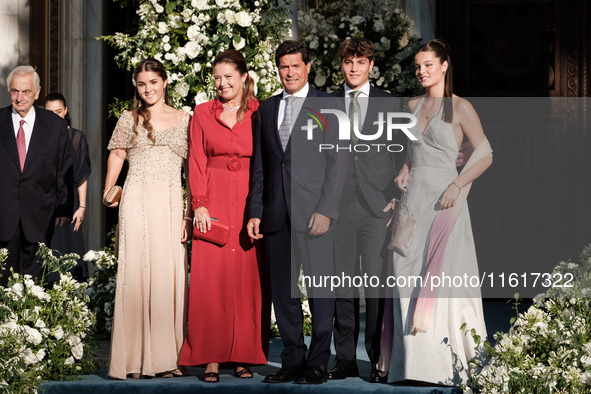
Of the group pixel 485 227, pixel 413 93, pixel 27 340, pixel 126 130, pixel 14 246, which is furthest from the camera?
pixel 485 227

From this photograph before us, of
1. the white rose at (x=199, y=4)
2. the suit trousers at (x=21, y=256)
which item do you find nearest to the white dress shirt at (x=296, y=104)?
the white rose at (x=199, y=4)

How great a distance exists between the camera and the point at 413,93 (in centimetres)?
866

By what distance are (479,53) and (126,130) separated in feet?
16.8

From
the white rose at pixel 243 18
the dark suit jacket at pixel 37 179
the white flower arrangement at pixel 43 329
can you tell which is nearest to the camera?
the white flower arrangement at pixel 43 329

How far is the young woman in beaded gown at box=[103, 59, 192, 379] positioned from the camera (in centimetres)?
586

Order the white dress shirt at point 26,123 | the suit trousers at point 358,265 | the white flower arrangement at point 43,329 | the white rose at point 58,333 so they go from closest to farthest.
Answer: the white flower arrangement at point 43,329, the suit trousers at point 358,265, the white rose at point 58,333, the white dress shirt at point 26,123

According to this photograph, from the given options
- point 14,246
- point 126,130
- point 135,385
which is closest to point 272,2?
point 126,130

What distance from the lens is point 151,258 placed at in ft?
19.4

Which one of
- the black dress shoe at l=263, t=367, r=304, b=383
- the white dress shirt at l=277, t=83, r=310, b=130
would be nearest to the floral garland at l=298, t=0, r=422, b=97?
the white dress shirt at l=277, t=83, r=310, b=130

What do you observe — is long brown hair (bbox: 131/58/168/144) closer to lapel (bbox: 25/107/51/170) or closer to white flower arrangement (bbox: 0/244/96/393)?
lapel (bbox: 25/107/51/170)

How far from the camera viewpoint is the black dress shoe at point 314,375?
17.9 feet

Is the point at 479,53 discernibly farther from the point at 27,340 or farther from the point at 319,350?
the point at 27,340

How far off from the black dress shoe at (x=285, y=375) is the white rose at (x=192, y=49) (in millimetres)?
2608

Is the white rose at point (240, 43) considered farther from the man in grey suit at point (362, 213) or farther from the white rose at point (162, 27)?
the man in grey suit at point (362, 213)
